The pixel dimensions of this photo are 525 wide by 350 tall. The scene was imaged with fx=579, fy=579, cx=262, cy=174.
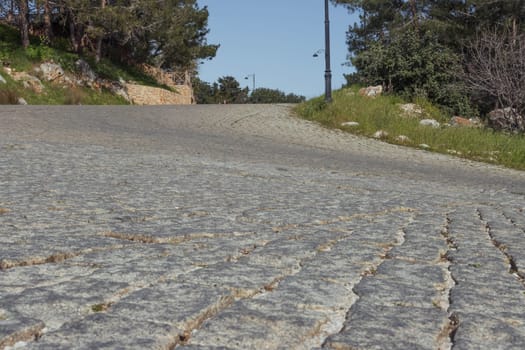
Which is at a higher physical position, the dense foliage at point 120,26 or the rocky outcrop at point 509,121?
the dense foliage at point 120,26

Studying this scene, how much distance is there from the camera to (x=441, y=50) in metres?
22.2

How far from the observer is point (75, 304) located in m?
2.22

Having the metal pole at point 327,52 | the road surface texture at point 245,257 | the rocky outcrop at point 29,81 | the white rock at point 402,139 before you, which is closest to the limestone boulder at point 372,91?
the metal pole at point 327,52

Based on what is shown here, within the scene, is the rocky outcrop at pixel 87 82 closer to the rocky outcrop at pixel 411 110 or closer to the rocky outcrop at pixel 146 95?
the rocky outcrop at pixel 146 95

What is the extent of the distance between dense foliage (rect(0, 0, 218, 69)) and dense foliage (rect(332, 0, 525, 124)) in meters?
9.85

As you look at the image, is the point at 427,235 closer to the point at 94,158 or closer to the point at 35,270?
the point at 35,270

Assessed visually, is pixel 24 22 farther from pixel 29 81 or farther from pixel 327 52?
pixel 327 52

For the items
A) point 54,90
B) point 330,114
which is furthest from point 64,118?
point 54,90

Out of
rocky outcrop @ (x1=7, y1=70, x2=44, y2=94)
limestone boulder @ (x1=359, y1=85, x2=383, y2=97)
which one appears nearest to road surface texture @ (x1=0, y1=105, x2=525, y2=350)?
limestone boulder @ (x1=359, y1=85, x2=383, y2=97)

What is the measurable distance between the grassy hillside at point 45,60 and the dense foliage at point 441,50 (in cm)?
1243

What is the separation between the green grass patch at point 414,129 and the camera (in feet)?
44.3

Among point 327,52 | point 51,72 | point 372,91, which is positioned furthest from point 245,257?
point 51,72

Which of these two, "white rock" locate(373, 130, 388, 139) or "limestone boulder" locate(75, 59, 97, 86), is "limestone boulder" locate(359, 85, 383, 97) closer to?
"white rock" locate(373, 130, 388, 139)

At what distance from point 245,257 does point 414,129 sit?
13.1 metres
